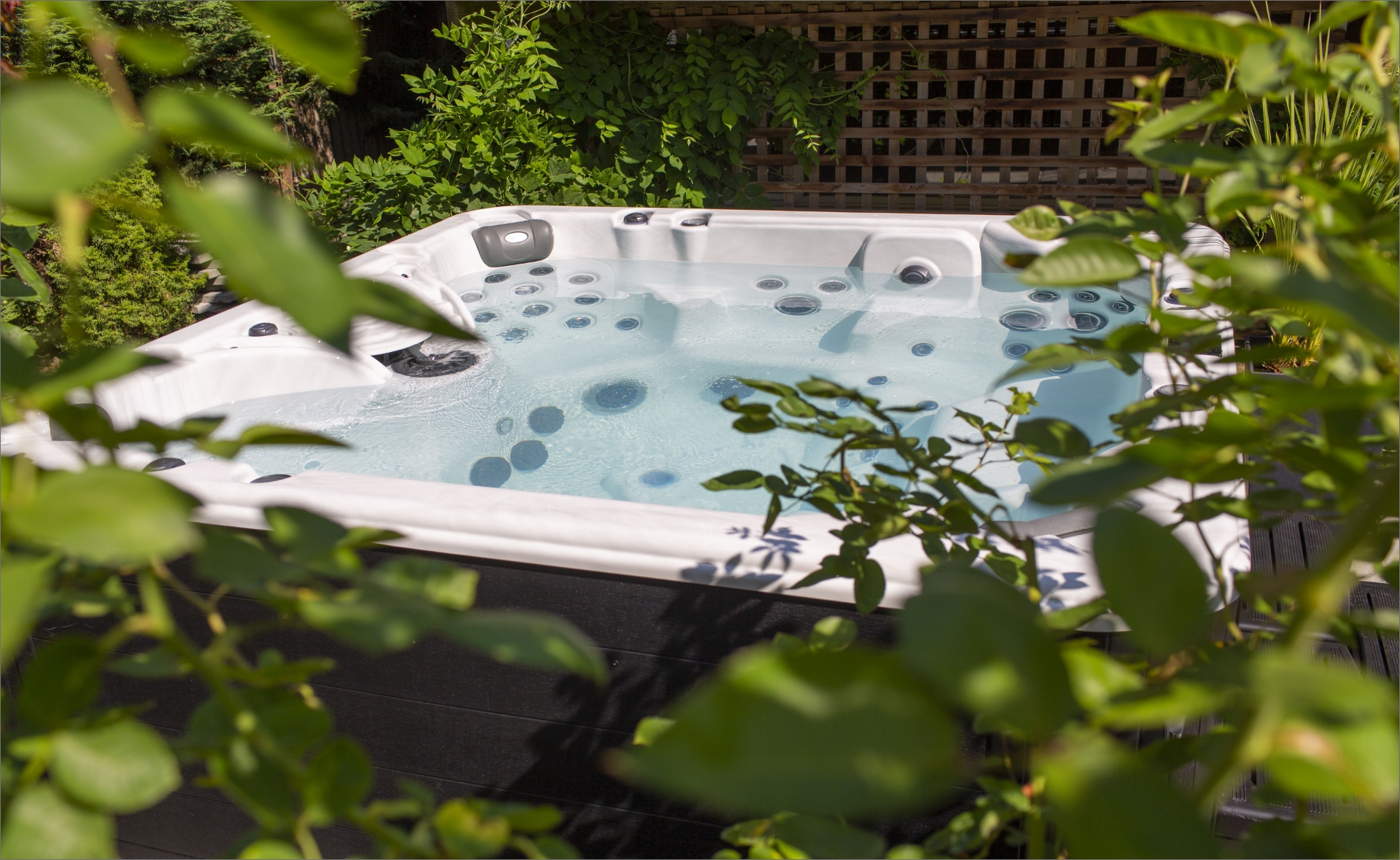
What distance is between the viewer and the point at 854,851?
0.41m

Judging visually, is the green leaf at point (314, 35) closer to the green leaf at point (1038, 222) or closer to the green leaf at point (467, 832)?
the green leaf at point (467, 832)

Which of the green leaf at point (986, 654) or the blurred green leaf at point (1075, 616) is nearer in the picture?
the green leaf at point (986, 654)

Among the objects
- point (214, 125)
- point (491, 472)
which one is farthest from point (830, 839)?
point (491, 472)

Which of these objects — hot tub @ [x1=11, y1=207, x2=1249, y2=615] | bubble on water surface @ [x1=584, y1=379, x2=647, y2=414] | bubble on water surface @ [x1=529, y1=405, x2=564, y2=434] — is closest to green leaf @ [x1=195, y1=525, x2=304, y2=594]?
hot tub @ [x1=11, y1=207, x2=1249, y2=615]

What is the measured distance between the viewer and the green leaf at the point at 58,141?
223 millimetres

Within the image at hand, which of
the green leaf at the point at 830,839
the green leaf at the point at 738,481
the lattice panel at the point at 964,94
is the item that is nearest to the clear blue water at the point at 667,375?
the green leaf at the point at 738,481

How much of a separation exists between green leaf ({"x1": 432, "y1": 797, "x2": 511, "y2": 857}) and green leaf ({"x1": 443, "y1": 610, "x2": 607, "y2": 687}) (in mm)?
103

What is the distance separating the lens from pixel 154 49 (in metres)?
0.31

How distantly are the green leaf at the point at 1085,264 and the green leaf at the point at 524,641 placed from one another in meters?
0.27

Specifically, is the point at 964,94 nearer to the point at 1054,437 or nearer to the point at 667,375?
the point at 667,375

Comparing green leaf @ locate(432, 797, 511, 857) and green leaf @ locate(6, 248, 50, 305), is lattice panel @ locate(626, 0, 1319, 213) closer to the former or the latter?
green leaf @ locate(6, 248, 50, 305)

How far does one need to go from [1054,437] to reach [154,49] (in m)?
0.43

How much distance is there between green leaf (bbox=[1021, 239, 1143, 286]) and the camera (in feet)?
1.36

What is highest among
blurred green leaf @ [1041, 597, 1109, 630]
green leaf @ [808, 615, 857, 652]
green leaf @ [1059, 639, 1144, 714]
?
green leaf @ [1059, 639, 1144, 714]
